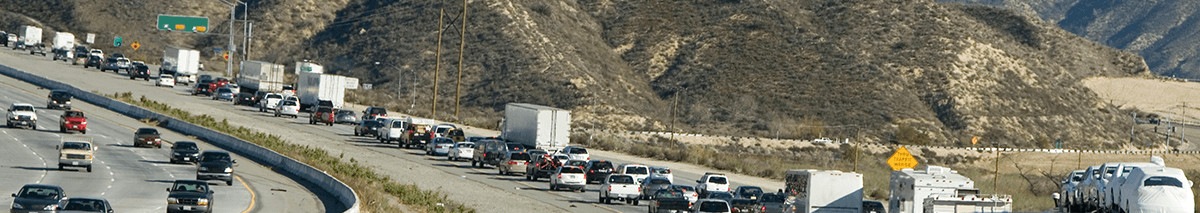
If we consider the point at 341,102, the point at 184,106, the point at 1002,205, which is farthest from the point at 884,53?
the point at 1002,205

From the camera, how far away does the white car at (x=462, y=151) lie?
58281mm

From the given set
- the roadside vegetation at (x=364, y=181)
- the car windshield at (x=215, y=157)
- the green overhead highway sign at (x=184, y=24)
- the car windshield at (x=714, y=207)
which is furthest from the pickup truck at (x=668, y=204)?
the green overhead highway sign at (x=184, y=24)

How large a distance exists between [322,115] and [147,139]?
1884 centimetres

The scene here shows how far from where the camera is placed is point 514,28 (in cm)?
12219

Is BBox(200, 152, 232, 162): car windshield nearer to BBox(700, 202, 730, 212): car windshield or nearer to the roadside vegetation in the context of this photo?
the roadside vegetation

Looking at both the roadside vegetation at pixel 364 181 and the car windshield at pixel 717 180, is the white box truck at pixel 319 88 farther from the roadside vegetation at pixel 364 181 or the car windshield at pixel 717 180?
the car windshield at pixel 717 180

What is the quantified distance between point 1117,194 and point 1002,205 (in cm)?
386

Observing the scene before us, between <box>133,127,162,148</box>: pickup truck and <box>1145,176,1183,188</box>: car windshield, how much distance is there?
44.0 meters

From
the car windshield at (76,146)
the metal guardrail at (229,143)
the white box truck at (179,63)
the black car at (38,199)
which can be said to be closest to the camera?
the black car at (38,199)

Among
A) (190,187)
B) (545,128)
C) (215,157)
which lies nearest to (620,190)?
(215,157)

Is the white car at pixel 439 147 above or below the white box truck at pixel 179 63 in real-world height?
below

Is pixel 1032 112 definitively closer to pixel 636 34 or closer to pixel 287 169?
pixel 636 34

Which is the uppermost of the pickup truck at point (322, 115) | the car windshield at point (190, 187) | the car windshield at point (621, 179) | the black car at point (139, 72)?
the black car at point (139, 72)

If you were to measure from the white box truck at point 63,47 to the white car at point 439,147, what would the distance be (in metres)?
61.9
